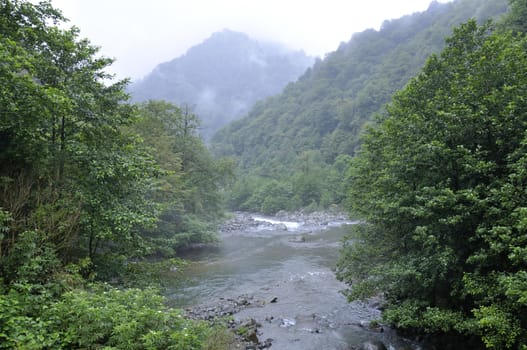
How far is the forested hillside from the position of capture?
66250 millimetres

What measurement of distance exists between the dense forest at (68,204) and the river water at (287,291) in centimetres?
495

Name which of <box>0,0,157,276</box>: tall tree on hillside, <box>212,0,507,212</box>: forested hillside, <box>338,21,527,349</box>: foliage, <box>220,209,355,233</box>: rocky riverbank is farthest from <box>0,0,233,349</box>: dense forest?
<box>212,0,507,212</box>: forested hillside

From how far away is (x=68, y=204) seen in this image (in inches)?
342

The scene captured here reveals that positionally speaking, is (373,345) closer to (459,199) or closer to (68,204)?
(459,199)

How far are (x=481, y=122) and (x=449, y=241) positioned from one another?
11.9 feet

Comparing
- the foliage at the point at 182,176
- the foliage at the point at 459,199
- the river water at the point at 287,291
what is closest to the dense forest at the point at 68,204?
the river water at the point at 287,291

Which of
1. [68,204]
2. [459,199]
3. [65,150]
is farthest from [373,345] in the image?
[65,150]

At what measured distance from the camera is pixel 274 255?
27.0 metres

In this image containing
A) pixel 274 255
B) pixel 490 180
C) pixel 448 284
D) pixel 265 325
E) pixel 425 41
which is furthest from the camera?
pixel 425 41

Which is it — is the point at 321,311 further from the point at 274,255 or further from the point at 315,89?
the point at 315,89

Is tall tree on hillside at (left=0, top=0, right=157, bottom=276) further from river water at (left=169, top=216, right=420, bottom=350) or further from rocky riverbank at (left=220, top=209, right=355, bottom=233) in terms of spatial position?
rocky riverbank at (left=220, top=209, right=355, bottom=233)

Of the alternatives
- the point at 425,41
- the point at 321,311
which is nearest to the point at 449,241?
the point at 321,311

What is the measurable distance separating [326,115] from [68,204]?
10485cm

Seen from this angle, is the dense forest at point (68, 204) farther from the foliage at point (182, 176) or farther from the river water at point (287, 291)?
the foliage at point (182, 176)
